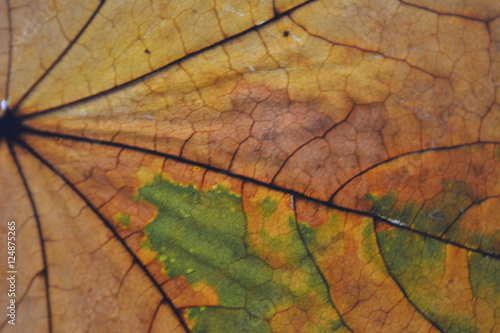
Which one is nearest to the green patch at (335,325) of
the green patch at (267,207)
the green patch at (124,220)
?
the green patch at (267,207)

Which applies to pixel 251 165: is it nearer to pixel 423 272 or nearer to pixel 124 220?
pixel 124 220

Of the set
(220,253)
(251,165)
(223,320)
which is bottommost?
(223,320)

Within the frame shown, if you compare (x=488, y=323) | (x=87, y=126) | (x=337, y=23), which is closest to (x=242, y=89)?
(x=337, y=23)

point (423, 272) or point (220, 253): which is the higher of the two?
point (220, 253)

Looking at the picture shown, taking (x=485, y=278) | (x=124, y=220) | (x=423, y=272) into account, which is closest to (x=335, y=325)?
(x=423, y=272)

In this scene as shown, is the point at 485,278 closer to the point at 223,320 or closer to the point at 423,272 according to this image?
the point at 423,272

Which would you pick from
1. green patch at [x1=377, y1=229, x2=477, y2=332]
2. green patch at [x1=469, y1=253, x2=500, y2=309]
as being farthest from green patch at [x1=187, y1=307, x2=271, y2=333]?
green patch at [x1=469, y1=253, x2=500, y2=309]

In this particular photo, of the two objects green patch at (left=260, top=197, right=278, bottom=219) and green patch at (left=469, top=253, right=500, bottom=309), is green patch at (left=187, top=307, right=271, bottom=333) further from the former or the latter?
green patch at (left=469, top=253, right=500, bottom=309)
